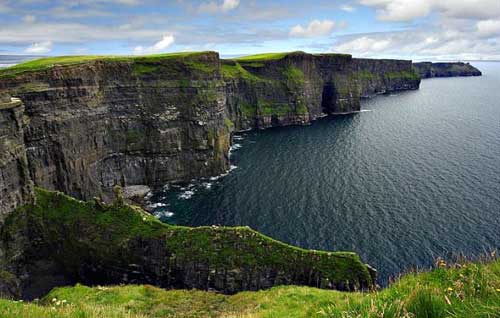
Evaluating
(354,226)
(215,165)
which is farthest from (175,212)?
(354,226)

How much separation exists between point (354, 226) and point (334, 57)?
137166 mm

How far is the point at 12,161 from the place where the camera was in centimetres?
4922

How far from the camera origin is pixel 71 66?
233 feet

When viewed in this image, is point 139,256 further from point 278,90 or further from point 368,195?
point 278,90

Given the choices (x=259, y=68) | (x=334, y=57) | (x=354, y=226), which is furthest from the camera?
(x=334, y=57)

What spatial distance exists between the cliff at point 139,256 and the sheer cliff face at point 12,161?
5.12 ft

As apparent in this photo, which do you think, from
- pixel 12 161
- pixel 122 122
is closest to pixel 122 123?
pixel 122 122

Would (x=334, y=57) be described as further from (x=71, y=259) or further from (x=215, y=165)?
(x=71, y=259)

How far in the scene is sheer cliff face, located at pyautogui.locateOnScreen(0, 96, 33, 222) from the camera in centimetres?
4769

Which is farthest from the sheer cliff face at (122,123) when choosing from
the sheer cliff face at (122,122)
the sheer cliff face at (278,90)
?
the sheer cliff face at (278,90)

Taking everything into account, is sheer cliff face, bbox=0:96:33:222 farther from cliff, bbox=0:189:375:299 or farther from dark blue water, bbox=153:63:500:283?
dark blue water, bbox=153:63:500:283

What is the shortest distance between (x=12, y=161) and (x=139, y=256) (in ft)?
69.6

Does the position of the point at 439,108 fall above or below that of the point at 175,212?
above

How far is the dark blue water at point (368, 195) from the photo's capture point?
5878cm
